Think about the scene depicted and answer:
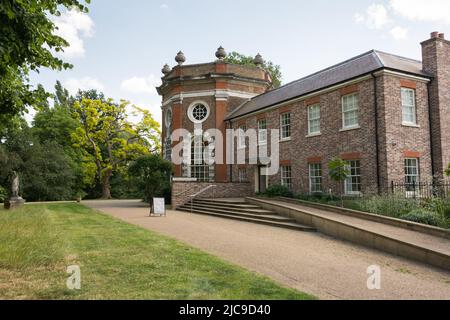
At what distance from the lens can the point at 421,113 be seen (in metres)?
15.0

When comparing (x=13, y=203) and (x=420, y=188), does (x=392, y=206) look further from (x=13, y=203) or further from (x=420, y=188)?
(x=13, y=203)

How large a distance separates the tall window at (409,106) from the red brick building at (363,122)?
43mm

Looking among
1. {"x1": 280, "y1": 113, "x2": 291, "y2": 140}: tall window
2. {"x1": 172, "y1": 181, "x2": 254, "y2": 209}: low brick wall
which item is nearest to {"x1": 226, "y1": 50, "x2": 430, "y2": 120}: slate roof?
{"x1": 280, "y1": 113, "x2": 291, "y2": 140}: tall window

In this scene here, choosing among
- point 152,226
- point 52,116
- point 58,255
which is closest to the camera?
point 58,255

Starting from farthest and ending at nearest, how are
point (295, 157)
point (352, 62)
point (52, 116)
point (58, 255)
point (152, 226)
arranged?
point (52, 116)
point (295, 157)
point (352, 62)
point (152, 226)
point (58, 255)

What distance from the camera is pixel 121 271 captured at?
18.9 feet

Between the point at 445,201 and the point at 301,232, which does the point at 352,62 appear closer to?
the point at 445,201

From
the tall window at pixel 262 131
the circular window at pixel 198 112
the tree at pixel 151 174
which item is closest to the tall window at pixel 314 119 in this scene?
the tall window at pixel 262 131

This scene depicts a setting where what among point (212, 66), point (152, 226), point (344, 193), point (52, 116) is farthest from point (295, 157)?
point (52, 116)

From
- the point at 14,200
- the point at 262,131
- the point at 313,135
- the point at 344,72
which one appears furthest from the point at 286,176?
the point at 14,200

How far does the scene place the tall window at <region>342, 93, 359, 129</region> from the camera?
50.3 ft

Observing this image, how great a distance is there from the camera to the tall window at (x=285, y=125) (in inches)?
751

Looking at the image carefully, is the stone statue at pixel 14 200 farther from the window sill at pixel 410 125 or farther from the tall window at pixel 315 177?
the window sill at pixel 410 125
